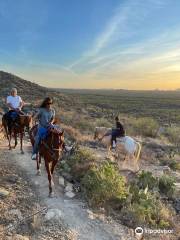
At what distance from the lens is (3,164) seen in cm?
1185

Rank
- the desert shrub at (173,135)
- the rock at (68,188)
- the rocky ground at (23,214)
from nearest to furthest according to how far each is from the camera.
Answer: the rocky ground at (23,214)
the rock at (68,188)
the desert shrub at (173,135)

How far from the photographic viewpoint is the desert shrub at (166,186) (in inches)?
515

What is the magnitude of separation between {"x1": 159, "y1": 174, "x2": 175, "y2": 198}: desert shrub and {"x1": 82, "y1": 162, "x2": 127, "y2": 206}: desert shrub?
8.51 ft

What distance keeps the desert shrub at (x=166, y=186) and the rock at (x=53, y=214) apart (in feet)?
17.5

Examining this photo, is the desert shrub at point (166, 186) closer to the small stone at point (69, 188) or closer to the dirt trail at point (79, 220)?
the small stone at point (69, 188)

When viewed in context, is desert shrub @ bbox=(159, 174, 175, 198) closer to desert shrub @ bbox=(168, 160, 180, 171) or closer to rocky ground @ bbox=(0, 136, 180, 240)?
rocky ground @ bbox=(0, 136, 180, 240)

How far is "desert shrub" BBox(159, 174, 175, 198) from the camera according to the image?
1307 centimetres

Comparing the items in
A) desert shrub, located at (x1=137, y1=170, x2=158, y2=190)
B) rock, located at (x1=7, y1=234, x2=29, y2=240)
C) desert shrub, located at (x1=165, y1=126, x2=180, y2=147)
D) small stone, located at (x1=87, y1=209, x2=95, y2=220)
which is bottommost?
desert shrub, located at (x1=165, y1=126, x2=180, y2=147)

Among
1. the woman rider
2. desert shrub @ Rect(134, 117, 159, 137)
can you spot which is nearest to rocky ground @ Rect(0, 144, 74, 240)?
the woman rider

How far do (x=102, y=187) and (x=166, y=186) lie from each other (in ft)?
12.7

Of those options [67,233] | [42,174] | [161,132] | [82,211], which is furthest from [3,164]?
[161,132]

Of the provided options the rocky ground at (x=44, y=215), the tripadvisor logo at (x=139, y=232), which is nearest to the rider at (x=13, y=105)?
the rocky ground at (x=44, y=215)

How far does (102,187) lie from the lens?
1040 centimetres

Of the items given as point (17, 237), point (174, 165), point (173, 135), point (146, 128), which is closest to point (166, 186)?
point (174, 165)
